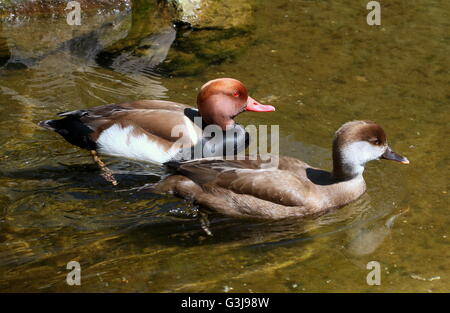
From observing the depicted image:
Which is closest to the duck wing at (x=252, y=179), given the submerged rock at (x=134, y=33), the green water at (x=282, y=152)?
the green water at (x=282, y=152)

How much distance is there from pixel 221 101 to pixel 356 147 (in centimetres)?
151

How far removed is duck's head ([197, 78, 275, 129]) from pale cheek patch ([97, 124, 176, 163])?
540mm

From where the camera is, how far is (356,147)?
19.7 ft

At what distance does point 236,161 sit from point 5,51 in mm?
3860

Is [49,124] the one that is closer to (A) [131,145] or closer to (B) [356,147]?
(A) [131,145]

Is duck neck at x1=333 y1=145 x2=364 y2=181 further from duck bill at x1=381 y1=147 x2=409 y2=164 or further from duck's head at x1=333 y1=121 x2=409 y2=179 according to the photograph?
duck bill at x1=381 y1=147 x2=409 y2=164

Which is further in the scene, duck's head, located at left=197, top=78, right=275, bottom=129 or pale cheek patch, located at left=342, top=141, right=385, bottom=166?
duck's head, located at left=197, top=78, right=275, bottom=129

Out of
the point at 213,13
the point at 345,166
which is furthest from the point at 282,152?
the point at 213,13

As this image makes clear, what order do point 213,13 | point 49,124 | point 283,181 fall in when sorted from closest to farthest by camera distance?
point 283,181, point 49,124, point 213,13

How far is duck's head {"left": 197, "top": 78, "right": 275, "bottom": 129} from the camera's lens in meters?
6.88

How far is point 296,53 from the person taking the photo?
866 centimetres

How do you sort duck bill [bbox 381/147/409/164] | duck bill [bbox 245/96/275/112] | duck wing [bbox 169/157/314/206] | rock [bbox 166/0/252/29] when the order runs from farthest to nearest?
rock [bbox 166/0/252/29] → duck bill [bbox 245/96/275/112] → duck bill [bbox 381/147/409/164] → duck wing [bbox 169/157/314/206]

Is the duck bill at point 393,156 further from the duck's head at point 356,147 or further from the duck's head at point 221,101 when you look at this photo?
the duck's head at point 221,101

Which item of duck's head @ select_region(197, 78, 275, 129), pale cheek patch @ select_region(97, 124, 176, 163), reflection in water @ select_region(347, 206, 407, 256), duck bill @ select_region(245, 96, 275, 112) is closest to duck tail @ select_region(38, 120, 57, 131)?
pale cheek patch @ select_region(97, 124, 176, 163)
